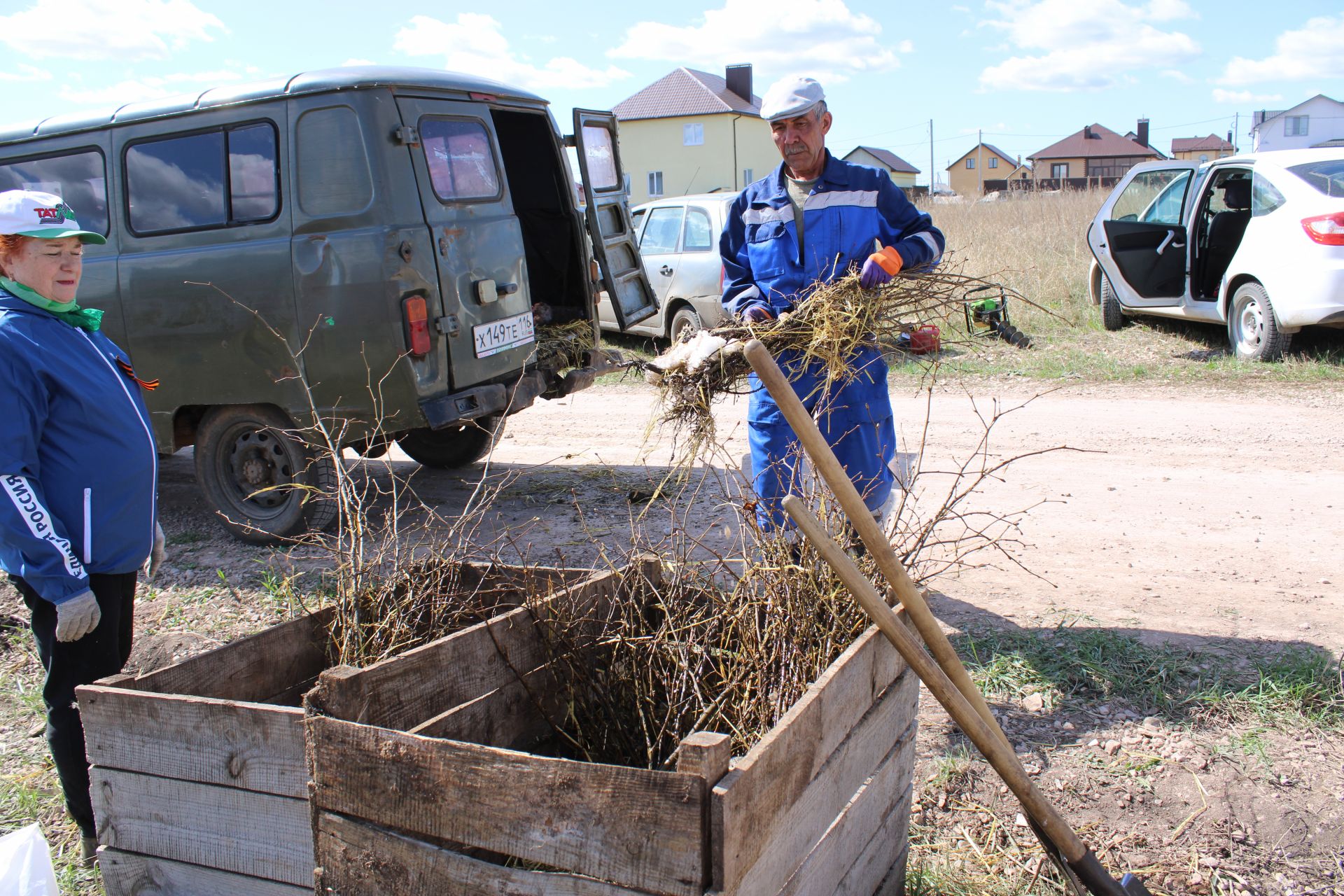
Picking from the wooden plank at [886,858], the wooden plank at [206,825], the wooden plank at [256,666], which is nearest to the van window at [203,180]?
the wooden plank at [256,666]

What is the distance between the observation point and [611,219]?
7211mm

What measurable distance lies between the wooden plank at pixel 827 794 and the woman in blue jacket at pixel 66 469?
201 cm

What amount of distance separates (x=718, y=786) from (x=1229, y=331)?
8.85 m

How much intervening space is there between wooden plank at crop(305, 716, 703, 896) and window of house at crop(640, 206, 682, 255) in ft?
29.0

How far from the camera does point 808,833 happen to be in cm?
193

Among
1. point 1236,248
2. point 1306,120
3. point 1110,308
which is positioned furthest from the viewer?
point 1306,120

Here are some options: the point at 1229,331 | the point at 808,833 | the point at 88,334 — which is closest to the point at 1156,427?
the point at 1229,331

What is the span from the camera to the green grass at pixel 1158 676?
324 centimetres

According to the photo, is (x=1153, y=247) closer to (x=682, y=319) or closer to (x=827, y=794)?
(x=682, y=319)

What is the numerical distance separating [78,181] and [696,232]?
5.87 metres

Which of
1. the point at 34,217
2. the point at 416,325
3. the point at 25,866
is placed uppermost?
the point at 34,217

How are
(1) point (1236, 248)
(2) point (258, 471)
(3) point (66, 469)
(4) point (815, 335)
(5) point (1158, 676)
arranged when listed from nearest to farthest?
(3) point (66, 469), (4) point (815, 335), (5) point (1158, 676), (2) point (258, 471), (1) point (1236, 248)

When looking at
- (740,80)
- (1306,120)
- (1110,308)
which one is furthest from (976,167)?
(1110,308)

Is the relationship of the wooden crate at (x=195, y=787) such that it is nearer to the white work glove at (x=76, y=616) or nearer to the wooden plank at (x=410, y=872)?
the wooden plank at (x=410, y=872)
